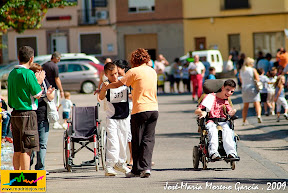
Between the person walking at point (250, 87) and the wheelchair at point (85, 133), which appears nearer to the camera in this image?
the wheelchair at point (85, 133)

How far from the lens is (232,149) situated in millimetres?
11039

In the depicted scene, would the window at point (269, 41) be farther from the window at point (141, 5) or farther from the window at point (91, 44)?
the window at point (91, 44)

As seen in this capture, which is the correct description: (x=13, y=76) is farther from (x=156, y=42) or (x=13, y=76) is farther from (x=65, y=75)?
(x=156, y=42)

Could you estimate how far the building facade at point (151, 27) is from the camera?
168ft

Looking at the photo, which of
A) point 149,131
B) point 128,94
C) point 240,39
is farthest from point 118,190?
point 240,39

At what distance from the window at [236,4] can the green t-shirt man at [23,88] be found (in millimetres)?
41920

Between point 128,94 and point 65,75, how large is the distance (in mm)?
24331

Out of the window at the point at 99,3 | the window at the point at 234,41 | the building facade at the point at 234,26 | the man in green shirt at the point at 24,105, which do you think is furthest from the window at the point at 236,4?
the man in green shirt at the point at 24,105

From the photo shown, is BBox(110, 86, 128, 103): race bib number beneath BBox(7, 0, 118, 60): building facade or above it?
beneath

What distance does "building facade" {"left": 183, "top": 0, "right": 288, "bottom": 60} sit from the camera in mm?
50156

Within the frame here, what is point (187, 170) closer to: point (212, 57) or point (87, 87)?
point (87, 87)

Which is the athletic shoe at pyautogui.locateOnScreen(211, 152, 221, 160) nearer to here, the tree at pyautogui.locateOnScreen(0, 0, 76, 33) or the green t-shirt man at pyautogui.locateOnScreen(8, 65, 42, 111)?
the green t-shirt man at pyautogui.locateOnScreen(8, 65, 42, 111)

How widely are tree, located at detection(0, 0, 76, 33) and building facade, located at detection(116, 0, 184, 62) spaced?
2554 centimetres

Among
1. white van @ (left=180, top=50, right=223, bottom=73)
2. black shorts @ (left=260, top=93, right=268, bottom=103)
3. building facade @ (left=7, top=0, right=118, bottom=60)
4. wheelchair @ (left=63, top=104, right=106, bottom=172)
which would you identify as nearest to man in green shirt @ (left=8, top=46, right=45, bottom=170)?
wheelchair @ (left=63, top=104, right=106, bottom=172)
